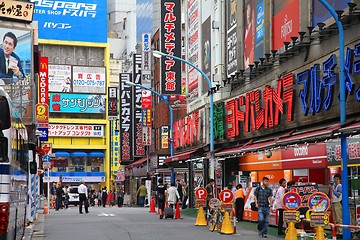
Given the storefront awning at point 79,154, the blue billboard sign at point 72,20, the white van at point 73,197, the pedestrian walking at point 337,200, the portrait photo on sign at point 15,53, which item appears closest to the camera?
the pedestrian walking at point 337,200

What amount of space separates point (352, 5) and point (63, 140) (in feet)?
272

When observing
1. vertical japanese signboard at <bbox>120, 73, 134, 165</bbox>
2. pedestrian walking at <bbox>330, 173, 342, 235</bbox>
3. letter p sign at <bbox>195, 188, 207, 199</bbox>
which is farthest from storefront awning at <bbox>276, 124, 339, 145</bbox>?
vertical japanese signboard at <bbox>120, 73, 134, 165</bbox>

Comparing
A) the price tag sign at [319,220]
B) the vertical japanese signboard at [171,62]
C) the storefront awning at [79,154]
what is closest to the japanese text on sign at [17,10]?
the vertical japanese signboard at [171,62]

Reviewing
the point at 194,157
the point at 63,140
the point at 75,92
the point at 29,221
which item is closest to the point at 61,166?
the point at 63,140

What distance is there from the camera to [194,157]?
40.8m

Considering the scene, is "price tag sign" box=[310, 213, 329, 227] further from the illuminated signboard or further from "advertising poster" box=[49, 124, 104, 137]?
"advertising poster" box=[49, 124, 104, 137]

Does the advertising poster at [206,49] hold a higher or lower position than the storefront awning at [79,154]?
higher

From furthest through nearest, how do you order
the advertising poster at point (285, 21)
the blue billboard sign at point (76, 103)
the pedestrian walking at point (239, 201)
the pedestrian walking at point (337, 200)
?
the blue billboard sign at point (76, 103)
the pedestrian walking at point (239, 201)
the advertising poster at point (285, 21)
the pedestrian walking at point (337, 200)

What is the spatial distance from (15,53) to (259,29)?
75.8ft

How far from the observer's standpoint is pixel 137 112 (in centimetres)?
7006

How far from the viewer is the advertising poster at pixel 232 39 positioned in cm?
3856

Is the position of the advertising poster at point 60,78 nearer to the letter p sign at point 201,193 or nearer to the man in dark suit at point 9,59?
the man in dark suit at point 9,59

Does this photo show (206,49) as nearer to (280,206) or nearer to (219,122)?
(219,122)

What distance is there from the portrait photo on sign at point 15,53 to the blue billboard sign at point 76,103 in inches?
1908
